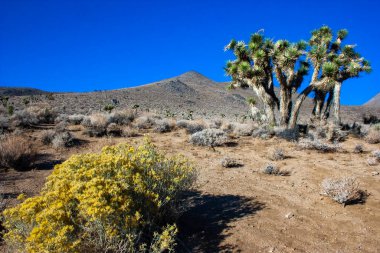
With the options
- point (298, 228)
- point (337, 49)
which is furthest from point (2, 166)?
point (337, 49)

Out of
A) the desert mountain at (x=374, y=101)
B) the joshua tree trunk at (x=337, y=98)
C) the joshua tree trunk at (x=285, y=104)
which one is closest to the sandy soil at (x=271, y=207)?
the joshua tree trunk at (x=285, y=104)

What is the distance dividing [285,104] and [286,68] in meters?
1.78

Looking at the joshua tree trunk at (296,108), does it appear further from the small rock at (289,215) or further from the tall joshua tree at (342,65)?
the small rock at (289,215)

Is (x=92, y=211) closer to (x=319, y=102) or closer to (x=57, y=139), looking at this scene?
(x=57, y=139)

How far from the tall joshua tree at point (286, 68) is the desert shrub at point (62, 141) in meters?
10.0

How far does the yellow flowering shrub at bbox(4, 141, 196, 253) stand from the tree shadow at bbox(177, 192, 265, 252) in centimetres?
60

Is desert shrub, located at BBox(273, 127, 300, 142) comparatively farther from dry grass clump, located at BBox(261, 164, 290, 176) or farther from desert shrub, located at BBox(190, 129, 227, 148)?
dry grass clump, located at BBox(261, 164, 290, 176)

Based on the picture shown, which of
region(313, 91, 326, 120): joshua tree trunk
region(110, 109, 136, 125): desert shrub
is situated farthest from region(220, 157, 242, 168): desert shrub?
region(313, 91, 326, 120): joshua tree trunk

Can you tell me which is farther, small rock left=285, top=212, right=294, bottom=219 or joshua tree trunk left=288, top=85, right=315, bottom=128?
joshua tree trunk left=288, top=85, right=315, bottom=128

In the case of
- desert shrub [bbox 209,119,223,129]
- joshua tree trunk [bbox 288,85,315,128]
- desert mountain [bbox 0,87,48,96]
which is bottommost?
desert shrub [bbox 209,119,223,129]

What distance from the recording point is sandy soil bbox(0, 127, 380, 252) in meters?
5.05

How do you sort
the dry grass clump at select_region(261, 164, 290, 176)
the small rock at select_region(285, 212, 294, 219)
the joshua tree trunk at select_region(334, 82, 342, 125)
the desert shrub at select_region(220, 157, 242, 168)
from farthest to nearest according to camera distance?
the joshua tree trunk at select_region(334, 82, 342, 125) → the desert shrub at select_region(220, 157, 242, 168) → the dry grass clump at select_region(261, 164, 290, 176) → the small rock at select_region(285, 212, 294, 219)

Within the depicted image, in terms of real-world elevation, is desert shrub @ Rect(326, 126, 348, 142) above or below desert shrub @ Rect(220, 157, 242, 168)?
above

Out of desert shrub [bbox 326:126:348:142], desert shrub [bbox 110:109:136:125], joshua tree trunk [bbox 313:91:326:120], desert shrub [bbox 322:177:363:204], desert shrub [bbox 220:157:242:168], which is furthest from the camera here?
joshua tree trunk [bbox 313:91:326:120]
